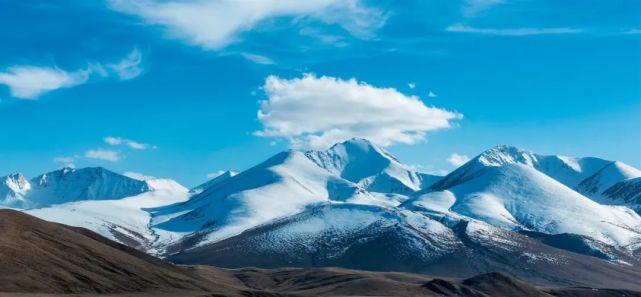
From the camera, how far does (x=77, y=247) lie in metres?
195

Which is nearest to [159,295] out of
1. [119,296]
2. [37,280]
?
[119,296]

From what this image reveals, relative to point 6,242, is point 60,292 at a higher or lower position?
lower

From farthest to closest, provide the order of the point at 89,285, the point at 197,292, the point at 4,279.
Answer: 1. the point at 197,292
2. the point at 89,285
3. the point at 4,279

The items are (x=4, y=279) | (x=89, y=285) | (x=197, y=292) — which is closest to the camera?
(x=4, y=279)

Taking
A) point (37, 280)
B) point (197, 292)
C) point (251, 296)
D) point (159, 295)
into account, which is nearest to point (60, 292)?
point (37, 280)

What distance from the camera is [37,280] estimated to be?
16425 cm

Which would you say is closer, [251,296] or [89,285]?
[89,285]

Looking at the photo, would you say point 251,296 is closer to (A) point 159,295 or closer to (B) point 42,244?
(A) point 159,295

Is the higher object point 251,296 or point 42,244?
point 42,244

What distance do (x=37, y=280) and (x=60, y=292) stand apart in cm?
471

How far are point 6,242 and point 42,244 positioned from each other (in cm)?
1162

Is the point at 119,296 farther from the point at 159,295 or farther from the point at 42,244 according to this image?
the point at 42,244

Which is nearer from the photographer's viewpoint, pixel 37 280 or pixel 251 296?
pixel 37 280

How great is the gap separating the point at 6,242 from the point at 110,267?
2280 centimetres
